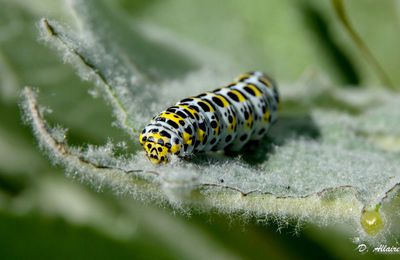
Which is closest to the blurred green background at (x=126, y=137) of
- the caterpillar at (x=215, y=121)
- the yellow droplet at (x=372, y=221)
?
the caterpillar at (x=215, y=121)

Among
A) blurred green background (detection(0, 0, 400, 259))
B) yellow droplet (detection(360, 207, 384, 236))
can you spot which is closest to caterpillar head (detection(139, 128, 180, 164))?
blurred green background (detection(0, 0, 400, 259))

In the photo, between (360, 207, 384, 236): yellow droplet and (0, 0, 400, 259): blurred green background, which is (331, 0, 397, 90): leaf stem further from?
(360, 207, 384, 236): yellow droplet

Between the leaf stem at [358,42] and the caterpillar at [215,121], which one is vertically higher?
the leaf stem at [358,42]

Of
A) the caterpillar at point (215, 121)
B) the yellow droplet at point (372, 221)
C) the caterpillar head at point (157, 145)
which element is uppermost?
the caterpillar at point (215, 121)

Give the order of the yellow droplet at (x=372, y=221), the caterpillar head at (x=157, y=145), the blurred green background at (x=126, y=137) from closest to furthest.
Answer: the yellow droplet at (x=372, y=221)
the caterpillar head at (x=157, y=145)
the blurred green background at (x=126, y=137)

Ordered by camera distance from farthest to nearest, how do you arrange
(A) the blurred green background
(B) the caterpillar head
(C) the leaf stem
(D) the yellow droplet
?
(C) the leaf stem → (A) the blurred green background → (B) the caterpillar head → (D) the yellow droplet

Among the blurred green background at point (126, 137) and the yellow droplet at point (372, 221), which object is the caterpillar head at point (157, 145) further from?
the yellow droplet at point (372, 221)
